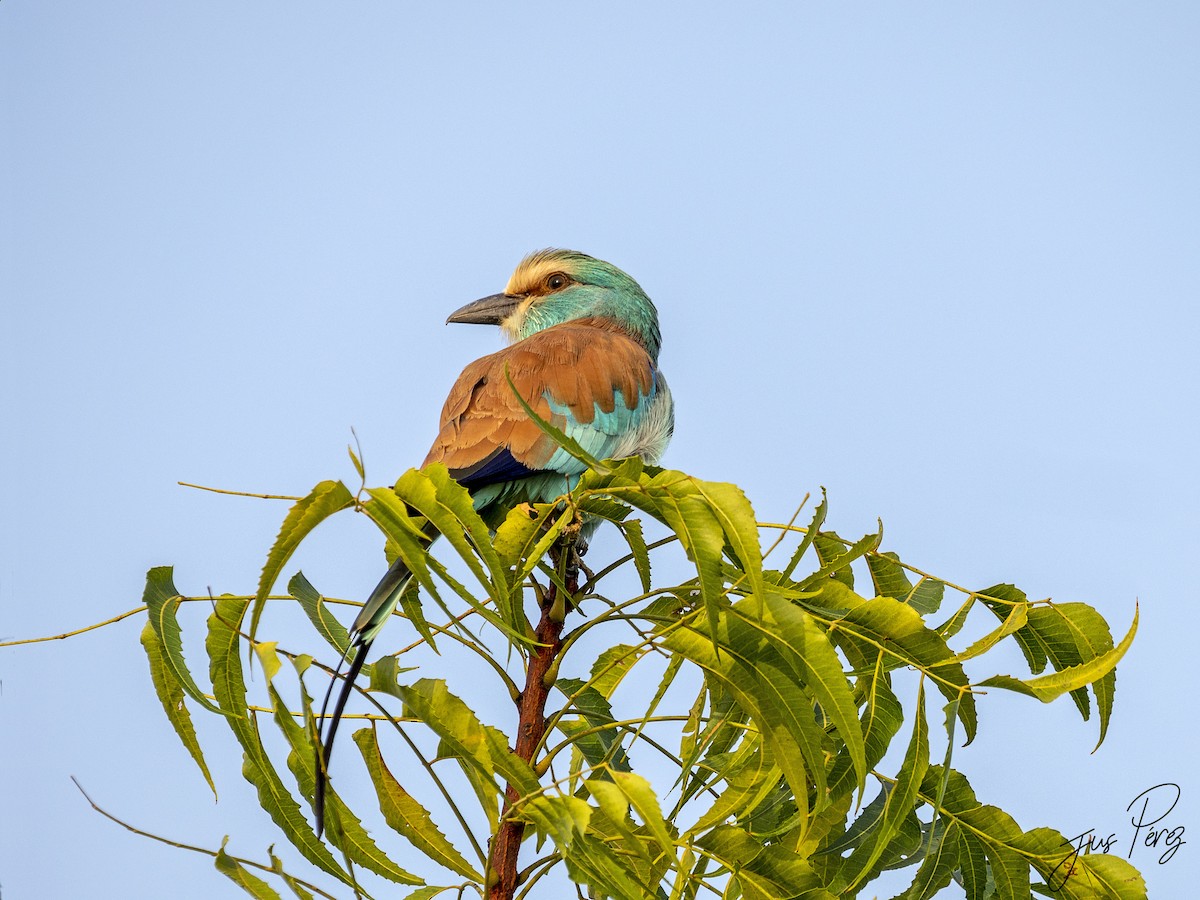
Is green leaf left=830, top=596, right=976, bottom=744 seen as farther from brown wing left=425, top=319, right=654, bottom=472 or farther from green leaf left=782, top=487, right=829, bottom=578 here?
brown wing left=425, top=319, right=654, bottom=472

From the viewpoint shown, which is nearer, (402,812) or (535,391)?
(402,812)

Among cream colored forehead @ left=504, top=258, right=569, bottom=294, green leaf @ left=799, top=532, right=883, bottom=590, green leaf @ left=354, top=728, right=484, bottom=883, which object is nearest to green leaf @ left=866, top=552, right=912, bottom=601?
green leaf @ left=799, top=532, right=883, bottom=590

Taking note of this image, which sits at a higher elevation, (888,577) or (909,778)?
(888,577)

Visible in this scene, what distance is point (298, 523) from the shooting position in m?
1.68

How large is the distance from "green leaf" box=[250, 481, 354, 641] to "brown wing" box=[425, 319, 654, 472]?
4.90 feet

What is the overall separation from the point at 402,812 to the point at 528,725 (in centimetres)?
31

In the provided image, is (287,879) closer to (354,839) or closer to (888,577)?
(354,839)

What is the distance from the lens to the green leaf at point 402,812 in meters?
2.30

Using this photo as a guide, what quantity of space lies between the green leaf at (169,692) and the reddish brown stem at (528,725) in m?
0.57

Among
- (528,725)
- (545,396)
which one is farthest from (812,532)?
(545,396)

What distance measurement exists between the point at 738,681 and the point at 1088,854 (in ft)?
2.87

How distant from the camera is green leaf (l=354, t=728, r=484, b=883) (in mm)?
2297

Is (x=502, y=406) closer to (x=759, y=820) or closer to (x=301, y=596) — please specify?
(x=301, y=596)

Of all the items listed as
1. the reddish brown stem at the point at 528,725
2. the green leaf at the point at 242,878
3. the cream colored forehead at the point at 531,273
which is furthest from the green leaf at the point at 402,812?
the cream colored forehead at the point at 531,273
